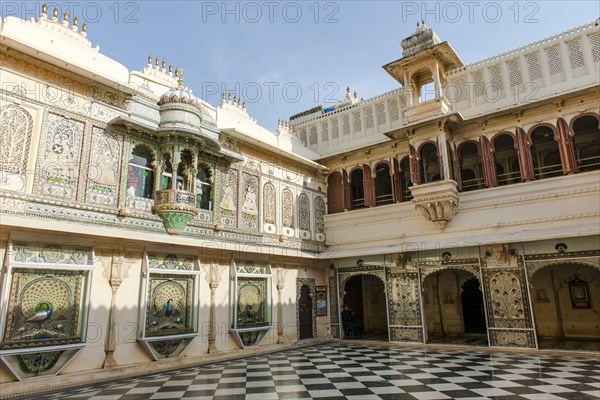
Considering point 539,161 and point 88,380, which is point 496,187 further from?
point 88,380

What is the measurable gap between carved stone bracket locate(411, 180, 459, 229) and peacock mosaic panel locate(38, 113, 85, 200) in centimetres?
779

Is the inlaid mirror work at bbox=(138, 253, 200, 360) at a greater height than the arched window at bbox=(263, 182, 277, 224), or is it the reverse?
the arched window at bbox=(263, 182, 277, 224)

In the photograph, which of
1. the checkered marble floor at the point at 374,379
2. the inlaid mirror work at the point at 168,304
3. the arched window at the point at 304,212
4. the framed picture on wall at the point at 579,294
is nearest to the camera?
the checkered marble floor at the point at 374,379

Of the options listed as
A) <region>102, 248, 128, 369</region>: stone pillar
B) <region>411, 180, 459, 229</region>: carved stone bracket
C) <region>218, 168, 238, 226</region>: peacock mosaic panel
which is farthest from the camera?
<region>411, 180, 459, 229</region>: carved stone bracket

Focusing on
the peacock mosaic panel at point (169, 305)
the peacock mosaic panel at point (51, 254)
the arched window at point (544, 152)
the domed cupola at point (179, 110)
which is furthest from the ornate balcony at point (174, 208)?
the arched window at point (544, 152)

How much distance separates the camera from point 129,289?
760cm

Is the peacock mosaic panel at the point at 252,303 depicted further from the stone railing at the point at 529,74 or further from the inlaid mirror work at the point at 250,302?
the stone railing at the point at 529,74

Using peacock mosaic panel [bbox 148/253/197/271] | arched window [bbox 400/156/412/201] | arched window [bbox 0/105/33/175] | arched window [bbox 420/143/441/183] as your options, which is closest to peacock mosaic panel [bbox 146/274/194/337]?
peacock mosaic panel [bbox 148/253/197/271]

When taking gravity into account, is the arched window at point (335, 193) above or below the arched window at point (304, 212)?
above

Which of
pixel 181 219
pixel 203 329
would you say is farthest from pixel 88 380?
pixel 181 219

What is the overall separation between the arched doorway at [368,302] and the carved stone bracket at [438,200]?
4819 mm

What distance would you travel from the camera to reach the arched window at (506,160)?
35.3 ft

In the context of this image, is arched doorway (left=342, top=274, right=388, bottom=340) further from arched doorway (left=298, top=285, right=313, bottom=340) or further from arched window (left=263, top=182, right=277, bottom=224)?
arched window (left=263, top=182, right=277, bottom=224)

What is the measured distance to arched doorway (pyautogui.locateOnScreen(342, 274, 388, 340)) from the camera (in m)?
14.5
